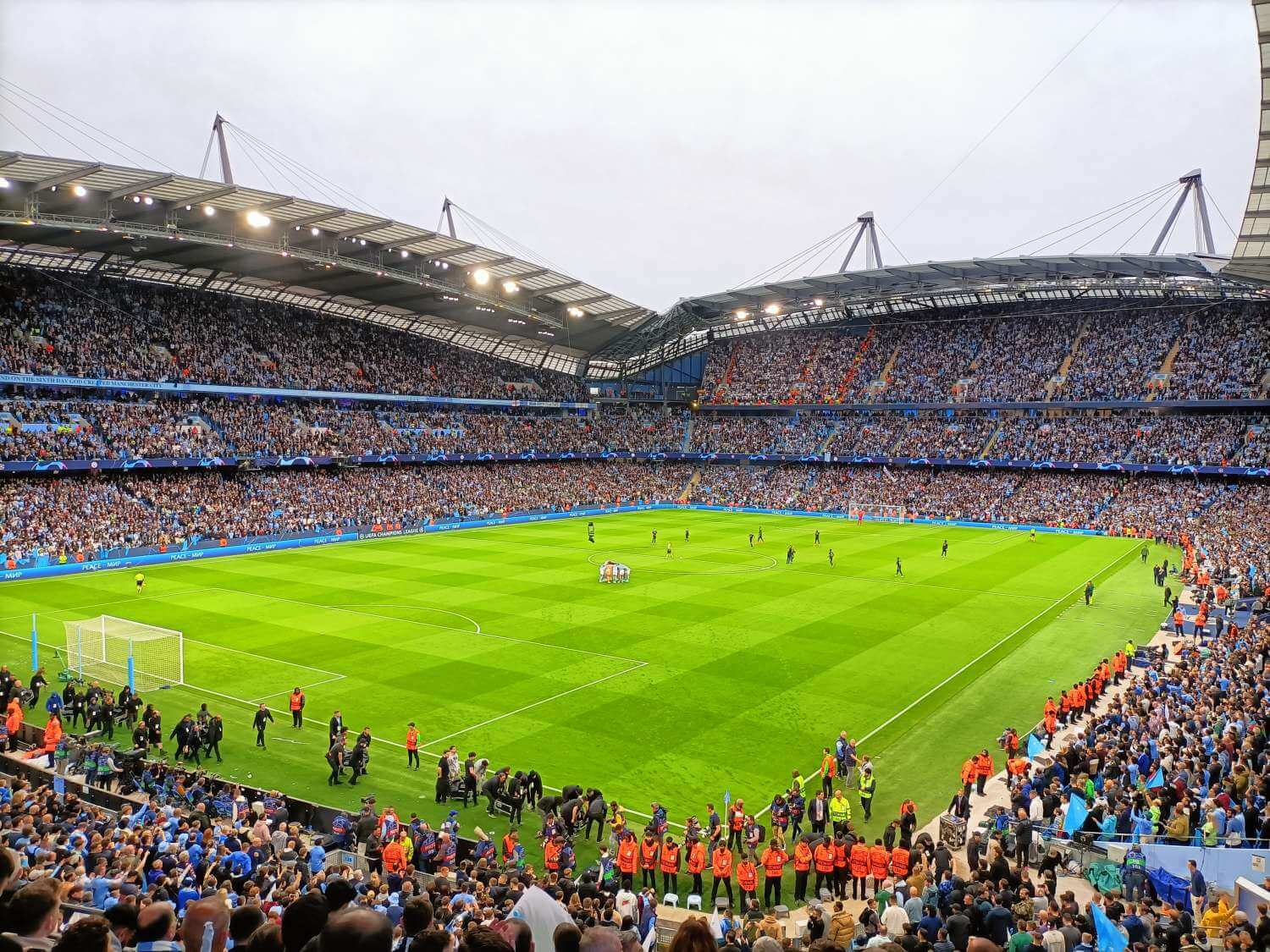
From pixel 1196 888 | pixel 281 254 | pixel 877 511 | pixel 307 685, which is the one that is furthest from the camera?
pixel 877 511

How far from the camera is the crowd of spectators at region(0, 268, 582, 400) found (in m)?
53.8

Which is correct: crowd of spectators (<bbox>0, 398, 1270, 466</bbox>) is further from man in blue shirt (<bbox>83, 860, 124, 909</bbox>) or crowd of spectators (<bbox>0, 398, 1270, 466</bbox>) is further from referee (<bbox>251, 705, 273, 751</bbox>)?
man in blue shirt (<bbox>83, 860, 124, 909</bbox>)

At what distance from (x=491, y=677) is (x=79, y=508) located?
35.8 meters

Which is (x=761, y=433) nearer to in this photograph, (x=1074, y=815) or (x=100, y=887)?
(x=1074, y=815)

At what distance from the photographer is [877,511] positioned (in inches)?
2940

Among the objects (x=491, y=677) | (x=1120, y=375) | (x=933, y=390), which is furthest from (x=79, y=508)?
(x=1120, y=375)

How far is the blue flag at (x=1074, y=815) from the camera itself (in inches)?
610

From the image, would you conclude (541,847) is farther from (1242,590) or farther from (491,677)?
(1242,590)

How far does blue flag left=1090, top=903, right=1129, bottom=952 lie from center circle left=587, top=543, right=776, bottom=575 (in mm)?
34336

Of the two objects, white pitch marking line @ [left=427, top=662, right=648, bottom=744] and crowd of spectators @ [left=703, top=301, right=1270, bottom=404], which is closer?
white pitch marking line @ [left=427, top=662, right=648, bottom=744]

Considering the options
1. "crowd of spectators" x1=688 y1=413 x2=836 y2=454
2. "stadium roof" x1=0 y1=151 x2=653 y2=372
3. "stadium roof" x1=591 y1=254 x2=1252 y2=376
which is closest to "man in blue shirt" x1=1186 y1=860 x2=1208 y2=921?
"stadium roof" x1=0 y1=151 x2=653 y2=372

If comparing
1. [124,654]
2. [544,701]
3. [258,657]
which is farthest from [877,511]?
[124,654]

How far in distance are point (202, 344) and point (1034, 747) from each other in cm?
6148

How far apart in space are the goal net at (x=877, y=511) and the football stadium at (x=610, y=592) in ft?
2.20
